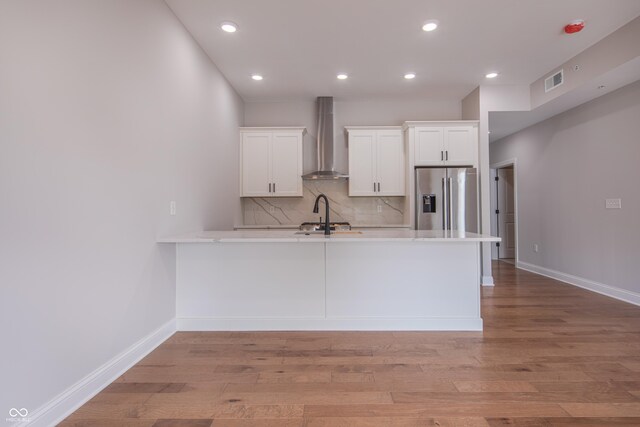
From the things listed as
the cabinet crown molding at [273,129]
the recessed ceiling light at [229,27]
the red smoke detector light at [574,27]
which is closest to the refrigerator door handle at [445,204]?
the red smoke detector light at [574,27]

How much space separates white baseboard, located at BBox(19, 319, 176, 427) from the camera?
1.55m

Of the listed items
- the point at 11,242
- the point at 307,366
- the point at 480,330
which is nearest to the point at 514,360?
the point at 480,330

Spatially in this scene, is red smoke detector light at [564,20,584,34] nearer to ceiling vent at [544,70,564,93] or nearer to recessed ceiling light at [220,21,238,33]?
ceiling vent at [544,70,564,93]

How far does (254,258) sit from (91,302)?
49.2 inches

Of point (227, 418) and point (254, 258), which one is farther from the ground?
point (254, 258)

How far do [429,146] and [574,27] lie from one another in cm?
195

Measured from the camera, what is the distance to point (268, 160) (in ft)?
16.0

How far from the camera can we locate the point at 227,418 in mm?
1654

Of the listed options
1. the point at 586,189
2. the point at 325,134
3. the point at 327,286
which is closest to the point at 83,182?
the point at 327,286

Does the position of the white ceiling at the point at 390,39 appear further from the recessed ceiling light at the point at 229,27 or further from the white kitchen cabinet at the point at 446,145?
the white kitchen cabinet at the point at 446,145

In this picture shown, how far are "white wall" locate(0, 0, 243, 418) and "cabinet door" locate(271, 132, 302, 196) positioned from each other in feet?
6.52

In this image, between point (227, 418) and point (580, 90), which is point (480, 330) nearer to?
point (227, 418)

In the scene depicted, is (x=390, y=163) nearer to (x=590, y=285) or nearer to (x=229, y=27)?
(x=229, y=27)

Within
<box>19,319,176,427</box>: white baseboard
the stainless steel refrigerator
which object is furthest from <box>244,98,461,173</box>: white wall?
<box>19,319,176,427</box>: white baseboard
